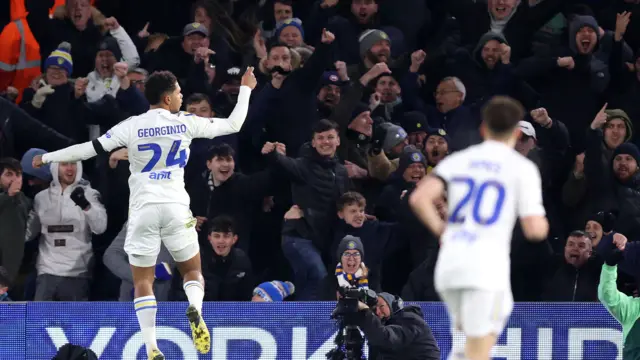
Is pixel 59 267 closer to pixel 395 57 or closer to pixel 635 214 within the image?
pixel 395 57

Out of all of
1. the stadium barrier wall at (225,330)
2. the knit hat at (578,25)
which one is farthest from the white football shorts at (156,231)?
the knit hat at (578,25)

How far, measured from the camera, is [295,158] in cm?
1352

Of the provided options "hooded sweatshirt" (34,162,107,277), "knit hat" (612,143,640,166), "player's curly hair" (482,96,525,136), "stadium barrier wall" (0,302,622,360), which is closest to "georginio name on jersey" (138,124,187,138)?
"stadium barrier wall" (0,302,622,360)

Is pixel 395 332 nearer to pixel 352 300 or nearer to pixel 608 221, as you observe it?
pixel 352 300

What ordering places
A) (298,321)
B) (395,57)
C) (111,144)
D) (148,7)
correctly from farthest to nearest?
(148,7) → (395,57) → (298,321) → (111,144)

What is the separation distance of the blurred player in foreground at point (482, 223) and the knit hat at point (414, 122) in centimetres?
646

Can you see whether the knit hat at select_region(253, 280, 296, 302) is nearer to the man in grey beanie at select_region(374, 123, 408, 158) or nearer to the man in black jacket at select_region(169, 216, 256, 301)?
the man in black jacket at select_region(169, 216, 256, 301)

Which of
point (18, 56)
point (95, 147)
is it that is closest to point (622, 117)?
point (95, 147)

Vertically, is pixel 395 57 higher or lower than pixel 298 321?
higher

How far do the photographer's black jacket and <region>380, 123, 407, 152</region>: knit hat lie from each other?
11.0 ft

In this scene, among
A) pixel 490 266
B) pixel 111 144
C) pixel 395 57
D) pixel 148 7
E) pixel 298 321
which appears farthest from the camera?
pixel 148 7

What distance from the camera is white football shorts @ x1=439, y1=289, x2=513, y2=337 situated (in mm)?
7660

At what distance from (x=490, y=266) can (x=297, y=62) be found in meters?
6.91

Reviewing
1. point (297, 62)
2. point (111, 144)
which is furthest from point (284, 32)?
point (111, 144)
